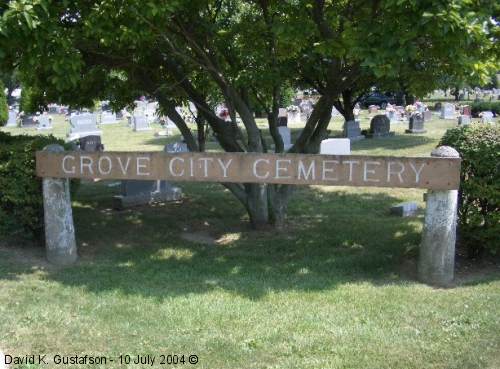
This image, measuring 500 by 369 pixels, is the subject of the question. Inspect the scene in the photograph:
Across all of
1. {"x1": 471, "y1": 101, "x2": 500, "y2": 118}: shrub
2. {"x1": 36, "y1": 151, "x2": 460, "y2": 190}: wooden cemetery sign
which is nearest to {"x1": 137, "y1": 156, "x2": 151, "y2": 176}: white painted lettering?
{"x1": 36, "y1": 151, "x2": 460, "y2": 190}: wooden cemetery sign

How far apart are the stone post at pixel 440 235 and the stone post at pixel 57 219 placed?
3.95 m

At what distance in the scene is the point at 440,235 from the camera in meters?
5.64

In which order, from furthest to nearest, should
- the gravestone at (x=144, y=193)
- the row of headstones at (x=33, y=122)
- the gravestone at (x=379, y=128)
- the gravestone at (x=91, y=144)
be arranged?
the row of headstones at (x=33, y=122) → the gravestone at (x=379, y=128) → the gravestone at (x=91, y=144) → the gravestone at (x=144, y=193)

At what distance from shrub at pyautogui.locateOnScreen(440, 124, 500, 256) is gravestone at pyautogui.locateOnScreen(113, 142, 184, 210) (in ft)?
19.9

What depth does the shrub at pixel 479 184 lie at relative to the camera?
19.0ft

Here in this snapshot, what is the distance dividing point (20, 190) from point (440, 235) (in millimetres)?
4703

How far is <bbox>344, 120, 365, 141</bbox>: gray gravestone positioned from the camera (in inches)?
883

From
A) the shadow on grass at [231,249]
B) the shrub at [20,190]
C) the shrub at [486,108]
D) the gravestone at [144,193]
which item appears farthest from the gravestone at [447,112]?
the shrub at [20,190]

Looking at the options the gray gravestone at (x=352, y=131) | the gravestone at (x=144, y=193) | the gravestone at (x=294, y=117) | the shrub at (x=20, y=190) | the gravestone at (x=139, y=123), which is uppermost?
the gravestone at (x=294, y=117)

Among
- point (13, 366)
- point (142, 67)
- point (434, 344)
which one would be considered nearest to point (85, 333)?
point (13, 366)

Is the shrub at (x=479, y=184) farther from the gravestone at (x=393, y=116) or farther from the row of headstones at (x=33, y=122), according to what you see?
the row of headstones at (x=33, y=122)

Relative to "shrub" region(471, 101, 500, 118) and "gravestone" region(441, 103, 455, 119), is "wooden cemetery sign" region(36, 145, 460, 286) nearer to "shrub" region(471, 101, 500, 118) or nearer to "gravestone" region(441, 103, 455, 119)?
"gravestone" region(441, 103, 455, 119)

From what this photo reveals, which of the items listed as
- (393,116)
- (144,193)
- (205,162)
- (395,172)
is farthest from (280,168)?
(393,116)

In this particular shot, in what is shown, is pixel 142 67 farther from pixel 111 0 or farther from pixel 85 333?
pixel 85 333
